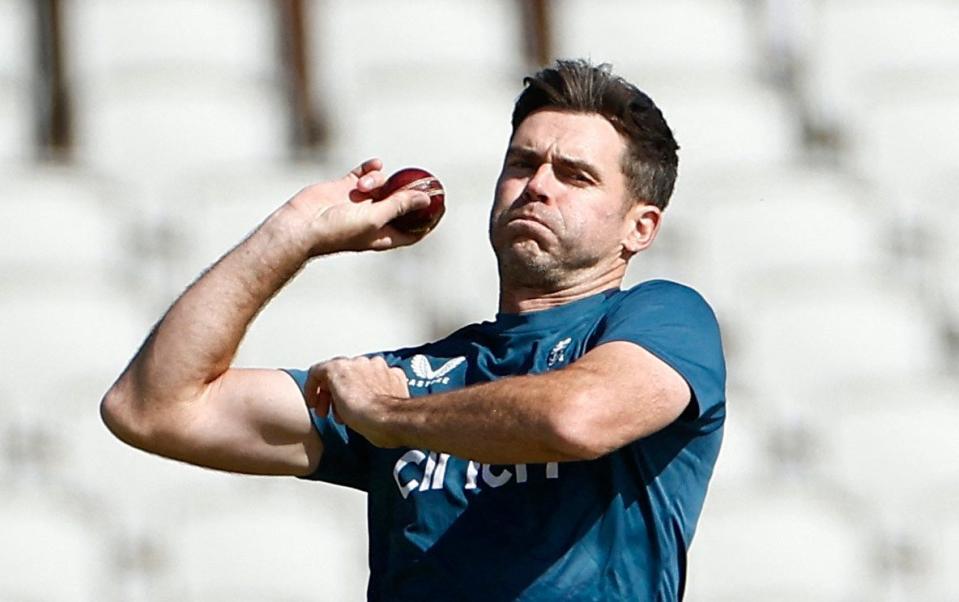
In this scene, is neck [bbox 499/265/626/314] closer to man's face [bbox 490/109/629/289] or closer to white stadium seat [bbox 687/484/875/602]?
man's face [bbox 490/109/629/289]

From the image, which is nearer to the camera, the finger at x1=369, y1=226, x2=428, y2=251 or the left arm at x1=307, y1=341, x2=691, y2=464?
the left arm at x1=307, y1=341, x2=691, y2=464

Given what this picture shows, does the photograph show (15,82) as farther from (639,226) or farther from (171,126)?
(639,226)

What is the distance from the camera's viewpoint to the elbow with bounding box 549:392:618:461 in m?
2.91

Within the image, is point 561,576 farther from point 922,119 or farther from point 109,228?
point 922,119

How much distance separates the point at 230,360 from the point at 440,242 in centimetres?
359

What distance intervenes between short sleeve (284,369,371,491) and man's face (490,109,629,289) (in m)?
0.42

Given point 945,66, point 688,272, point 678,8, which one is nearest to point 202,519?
point 688,272

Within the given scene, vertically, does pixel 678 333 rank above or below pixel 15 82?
below

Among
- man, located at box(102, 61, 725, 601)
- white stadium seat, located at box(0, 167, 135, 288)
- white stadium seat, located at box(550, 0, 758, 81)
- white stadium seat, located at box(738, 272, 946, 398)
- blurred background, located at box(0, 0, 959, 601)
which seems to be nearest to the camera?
man, located at box(102, 61, 725, 601)

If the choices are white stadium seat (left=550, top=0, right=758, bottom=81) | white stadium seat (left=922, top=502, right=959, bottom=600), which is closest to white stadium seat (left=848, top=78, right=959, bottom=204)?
white stadium seat (left=550, top=0, right=758, bottom=81)

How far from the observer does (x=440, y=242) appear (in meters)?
7.15

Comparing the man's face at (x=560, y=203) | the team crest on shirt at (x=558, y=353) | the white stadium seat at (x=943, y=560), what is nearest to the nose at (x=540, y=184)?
the man's face at (x=560, y=203)

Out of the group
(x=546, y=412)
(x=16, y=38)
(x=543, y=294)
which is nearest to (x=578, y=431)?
(x=546, y=412)

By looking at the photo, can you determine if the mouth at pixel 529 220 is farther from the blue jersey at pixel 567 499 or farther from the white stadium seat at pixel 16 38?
the white stadium seat at pixel 16 38
